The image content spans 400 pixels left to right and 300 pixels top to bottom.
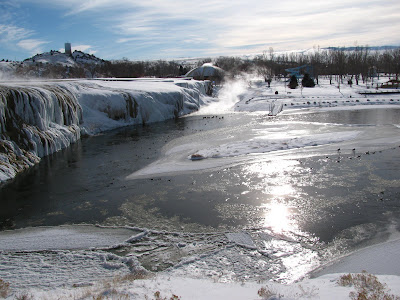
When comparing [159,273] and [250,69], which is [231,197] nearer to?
[159,273]

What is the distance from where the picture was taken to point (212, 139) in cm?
2569

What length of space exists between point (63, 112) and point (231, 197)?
1945 cm

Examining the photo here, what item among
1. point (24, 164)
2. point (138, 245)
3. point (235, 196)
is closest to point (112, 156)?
point (24, 164)

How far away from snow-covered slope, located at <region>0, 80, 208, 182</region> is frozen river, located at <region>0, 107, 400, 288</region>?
1.27m

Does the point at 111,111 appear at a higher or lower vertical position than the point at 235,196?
higher

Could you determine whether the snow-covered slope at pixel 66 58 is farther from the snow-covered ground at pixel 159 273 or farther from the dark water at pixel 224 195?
the snow-covered ground at pixel 159 273

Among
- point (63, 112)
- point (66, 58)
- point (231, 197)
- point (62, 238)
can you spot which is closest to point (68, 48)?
point (66, 58)

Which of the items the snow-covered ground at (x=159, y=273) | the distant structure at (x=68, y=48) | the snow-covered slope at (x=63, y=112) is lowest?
the snow-covered ground at (x=159, y=273)

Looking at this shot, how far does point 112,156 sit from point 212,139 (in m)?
7.66

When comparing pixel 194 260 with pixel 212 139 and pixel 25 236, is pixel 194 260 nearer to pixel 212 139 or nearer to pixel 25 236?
pixel 25 236

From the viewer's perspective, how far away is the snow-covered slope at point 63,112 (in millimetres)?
20250

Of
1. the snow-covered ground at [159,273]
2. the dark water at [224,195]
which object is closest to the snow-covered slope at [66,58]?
the dark water at [224,195]

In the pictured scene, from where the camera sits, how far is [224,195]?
45.4 ft

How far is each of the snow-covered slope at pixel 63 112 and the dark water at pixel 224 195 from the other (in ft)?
5.87
